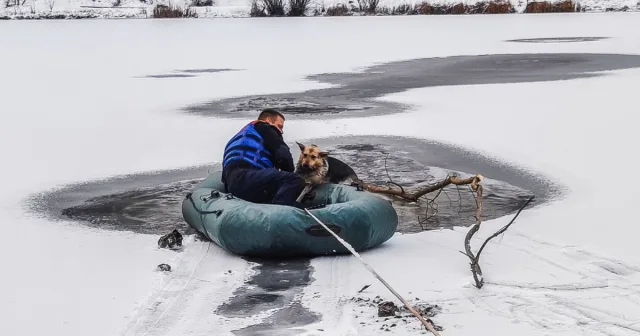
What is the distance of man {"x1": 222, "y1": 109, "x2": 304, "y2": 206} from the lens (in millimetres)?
5852

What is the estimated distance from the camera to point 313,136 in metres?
9.99

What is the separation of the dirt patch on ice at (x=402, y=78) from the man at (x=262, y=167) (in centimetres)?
496

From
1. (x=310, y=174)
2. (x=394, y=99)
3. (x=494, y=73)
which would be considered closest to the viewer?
(x=310, y=174)

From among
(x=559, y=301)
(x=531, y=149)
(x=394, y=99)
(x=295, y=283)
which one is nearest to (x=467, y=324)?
(x=559, y=301)

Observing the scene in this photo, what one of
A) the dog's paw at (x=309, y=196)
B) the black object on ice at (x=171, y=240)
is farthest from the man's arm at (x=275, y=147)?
the black object on ice at (x=171, y=240)

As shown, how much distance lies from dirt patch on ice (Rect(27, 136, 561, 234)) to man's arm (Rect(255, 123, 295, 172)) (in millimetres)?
779

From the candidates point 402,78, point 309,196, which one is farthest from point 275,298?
point 402,78

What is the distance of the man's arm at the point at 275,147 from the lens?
6230 millimetres

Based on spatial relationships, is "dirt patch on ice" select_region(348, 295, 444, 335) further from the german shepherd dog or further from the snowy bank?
the snowy bank

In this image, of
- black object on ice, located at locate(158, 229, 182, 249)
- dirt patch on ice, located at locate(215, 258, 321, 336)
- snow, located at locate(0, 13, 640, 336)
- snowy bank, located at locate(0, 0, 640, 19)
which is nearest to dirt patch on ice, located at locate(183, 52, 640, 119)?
snow, located at locate(0, 13, 640, 336)

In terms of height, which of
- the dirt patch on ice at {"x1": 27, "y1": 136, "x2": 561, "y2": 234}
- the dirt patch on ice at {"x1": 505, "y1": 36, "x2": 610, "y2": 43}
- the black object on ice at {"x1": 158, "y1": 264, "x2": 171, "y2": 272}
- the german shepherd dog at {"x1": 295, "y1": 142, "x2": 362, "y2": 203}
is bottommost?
the dirt patch on ice at {"x1": 505, "y1": 36, "x2": 610, "y2": 43}

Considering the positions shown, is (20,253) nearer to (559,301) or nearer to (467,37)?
(559,301)

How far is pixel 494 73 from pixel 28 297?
11.6 m

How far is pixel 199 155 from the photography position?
30.0 ft
